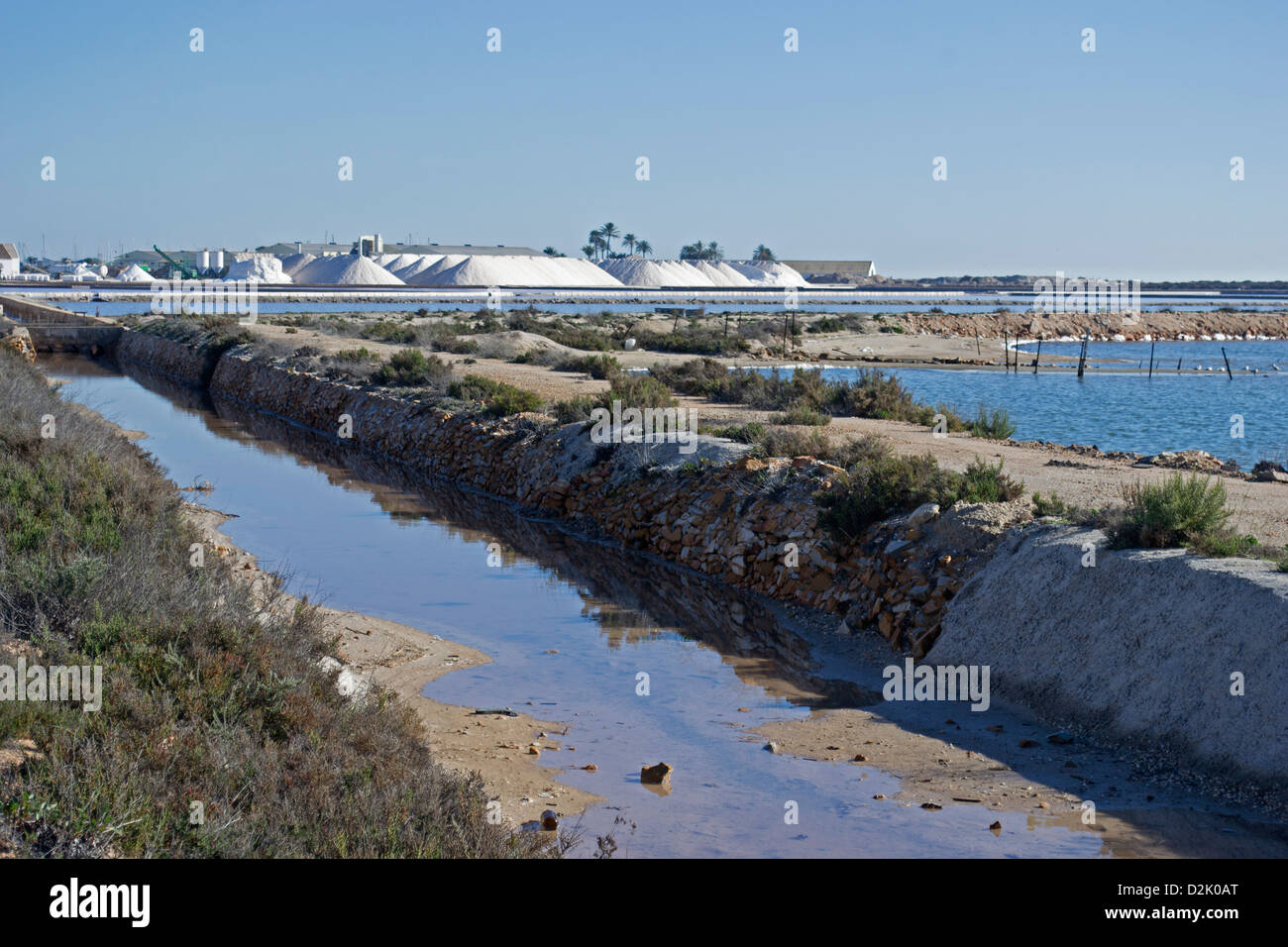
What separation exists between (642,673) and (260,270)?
14768cm

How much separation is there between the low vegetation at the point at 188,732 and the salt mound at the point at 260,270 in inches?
5639

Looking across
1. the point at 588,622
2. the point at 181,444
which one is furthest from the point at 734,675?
the point at 181,444

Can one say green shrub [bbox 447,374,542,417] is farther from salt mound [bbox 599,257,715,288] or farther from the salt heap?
salt mound [bbox 599,257,715,288]

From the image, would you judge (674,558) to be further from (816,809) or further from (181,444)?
(181,444)

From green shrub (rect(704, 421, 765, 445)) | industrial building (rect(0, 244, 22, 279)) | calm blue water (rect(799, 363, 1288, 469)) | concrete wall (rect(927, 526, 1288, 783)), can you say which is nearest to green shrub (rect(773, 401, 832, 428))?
green shrub (rect(704, 421, 765, 445))

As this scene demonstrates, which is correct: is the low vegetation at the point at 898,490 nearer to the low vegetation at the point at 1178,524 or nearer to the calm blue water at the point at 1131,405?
the low vegetation at the point at 1178,524

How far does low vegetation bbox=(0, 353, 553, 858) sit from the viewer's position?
514 cm

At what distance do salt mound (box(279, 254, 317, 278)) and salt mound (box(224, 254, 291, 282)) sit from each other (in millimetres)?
3749

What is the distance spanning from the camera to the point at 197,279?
145m

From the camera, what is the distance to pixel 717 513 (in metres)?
15.8

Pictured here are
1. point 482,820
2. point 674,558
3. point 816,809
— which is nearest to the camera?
point 482,820
